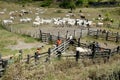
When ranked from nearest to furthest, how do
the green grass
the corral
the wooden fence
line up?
1. the corral
2. the green grass
3. the wooden fence

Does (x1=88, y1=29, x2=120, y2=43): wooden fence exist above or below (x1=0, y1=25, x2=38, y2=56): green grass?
below

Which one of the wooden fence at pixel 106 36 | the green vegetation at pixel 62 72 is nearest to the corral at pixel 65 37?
the wooden fence at pixel 106 36

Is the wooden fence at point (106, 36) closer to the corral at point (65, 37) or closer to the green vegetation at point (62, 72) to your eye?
Result: the corral at point (65, 37)

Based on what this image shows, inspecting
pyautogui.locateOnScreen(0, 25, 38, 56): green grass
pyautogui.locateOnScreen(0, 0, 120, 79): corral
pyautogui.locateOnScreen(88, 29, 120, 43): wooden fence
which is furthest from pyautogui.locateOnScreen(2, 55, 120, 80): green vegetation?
pyautogui.locateOnScreen(88, 29, 120, 43): wooden fence

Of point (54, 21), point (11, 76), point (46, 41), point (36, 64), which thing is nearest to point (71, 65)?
point (36, 64)

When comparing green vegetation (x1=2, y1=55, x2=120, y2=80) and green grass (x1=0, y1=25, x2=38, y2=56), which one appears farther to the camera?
green grass (x1=0, y1=25, x2=38, y2=56)

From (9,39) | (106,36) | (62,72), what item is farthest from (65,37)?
(62,72)

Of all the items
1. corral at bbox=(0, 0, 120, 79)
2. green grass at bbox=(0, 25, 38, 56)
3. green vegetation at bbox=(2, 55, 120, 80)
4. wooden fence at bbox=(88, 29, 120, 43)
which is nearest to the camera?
green vegetation at bbox=(2, 55, 120, 80)

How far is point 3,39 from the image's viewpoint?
34.9 meters

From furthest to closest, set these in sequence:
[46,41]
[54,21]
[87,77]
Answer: [54,21], [46,41], [87,77]

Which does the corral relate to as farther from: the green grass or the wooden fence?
the green grass

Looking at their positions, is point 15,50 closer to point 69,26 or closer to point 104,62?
point 104,62

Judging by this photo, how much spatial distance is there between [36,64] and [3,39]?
17.0m

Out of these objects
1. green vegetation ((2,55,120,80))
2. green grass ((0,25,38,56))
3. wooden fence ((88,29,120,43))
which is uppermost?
green vegetation ((2,55,120,80))
